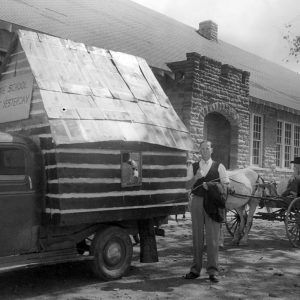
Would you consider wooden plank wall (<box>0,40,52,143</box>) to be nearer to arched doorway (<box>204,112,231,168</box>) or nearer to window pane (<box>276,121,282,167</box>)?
arched doorway (<box>204,112,231,168</box>)

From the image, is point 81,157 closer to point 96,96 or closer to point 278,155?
point 96,96

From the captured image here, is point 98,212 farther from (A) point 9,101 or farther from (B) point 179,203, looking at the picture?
(A) point 9,101

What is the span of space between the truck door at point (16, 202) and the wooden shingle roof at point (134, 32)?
527 cm

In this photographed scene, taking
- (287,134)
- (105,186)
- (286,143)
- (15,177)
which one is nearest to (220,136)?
(286,143)

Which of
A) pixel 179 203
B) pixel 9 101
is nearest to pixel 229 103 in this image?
pixel 179 203

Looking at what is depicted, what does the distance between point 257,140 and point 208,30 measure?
25.0ft

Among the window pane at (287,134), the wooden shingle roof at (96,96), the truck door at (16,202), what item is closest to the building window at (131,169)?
the wooden shingle roof at (96,96)

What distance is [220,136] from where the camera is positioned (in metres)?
16.2

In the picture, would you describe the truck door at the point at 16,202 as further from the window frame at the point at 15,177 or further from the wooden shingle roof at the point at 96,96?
the wooden shingle roof at the point at 96,96

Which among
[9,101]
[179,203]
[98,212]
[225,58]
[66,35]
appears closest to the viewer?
[98,212]

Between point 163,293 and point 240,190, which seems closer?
point 163,293

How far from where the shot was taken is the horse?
9656 mm

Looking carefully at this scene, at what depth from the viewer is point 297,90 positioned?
24.5 m

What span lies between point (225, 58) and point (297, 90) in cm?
557
